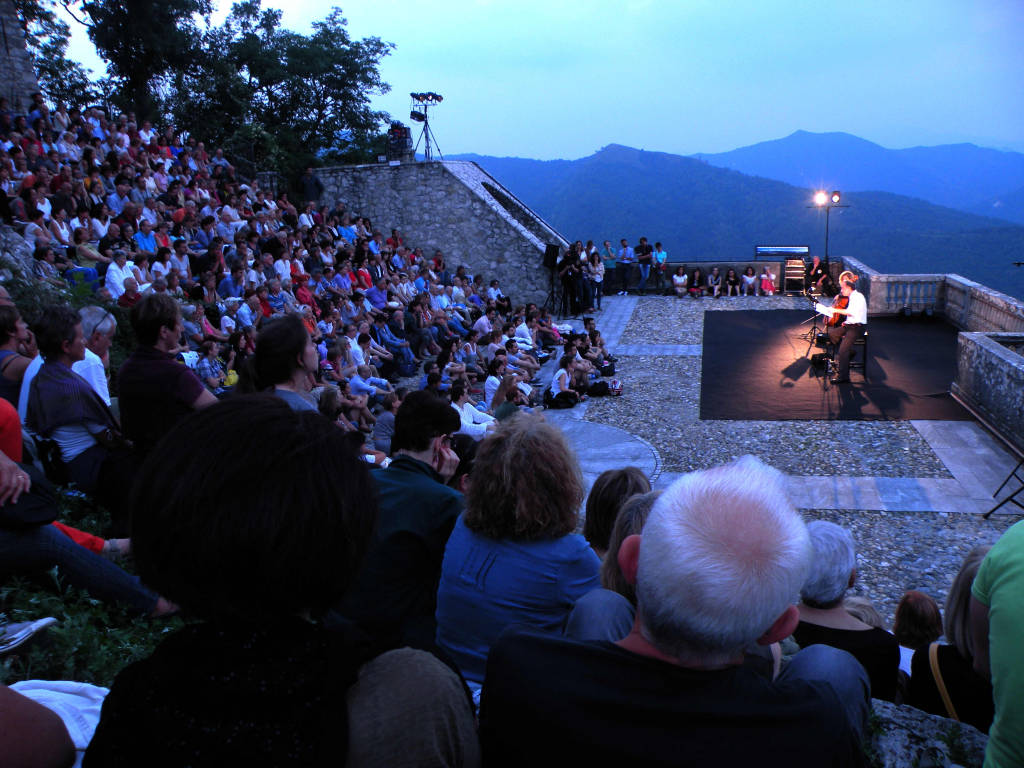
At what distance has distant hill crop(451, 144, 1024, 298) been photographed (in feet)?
294

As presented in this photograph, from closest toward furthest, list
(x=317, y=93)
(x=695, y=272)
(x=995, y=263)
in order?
(x=695, y=272)
(x=317, y=93)
(x=995, y=263)

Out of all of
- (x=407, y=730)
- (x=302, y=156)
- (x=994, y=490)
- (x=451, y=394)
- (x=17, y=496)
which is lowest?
(x=994, y=490)

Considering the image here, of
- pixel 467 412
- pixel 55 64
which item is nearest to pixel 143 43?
pixel 55 64

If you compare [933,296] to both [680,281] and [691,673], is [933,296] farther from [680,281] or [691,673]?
[691,673]

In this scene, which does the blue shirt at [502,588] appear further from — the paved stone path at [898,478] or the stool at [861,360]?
the stool at [861,360]

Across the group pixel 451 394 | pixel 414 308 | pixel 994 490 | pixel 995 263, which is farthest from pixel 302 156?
pixel 995 263

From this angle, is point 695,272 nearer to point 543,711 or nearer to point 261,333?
point 261,333

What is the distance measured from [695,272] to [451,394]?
1438cm

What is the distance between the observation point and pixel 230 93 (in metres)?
22.9

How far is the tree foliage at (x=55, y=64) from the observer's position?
21859 millimetres

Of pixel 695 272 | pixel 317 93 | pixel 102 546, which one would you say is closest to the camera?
pixel 102 546

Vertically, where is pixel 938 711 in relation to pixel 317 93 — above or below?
below

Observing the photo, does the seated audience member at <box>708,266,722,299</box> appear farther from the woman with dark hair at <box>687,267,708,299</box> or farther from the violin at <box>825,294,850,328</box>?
the violin at <box>825,294,850,328</box>

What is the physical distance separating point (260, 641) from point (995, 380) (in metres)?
10.2
